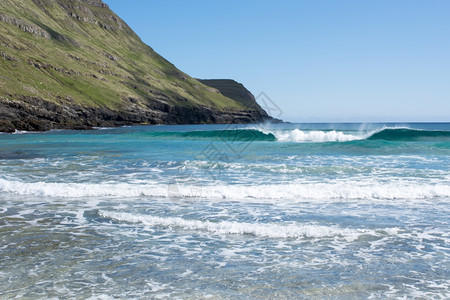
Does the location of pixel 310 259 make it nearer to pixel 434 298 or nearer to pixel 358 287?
pixel 358 287

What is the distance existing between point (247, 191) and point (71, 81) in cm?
12445

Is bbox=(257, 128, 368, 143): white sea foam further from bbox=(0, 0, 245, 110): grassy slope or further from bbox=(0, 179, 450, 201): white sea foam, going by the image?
bbox=(0, 0, 245, 110): grassy slope

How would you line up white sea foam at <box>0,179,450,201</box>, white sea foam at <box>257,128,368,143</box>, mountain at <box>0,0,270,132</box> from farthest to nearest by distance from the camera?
1. mountain at <box>0,0,270,132</box>
2. white sea foam at <box>257,128,368,143</box>
3. white sea foam at <box>0,179,450,201</box>

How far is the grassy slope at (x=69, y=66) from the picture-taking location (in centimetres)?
10346

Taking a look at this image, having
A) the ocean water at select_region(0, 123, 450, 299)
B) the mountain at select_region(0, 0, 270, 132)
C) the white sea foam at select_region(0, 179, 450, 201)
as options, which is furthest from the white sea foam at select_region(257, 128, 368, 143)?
the mountain at select_region(0, 0, 270, 132)

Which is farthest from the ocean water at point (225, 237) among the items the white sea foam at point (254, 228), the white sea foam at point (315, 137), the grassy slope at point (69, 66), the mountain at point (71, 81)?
the grassy slope at point (69, 66)

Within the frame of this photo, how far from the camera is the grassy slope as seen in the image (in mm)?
103456

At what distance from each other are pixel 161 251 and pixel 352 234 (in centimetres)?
404

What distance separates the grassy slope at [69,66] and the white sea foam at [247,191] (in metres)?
77.0

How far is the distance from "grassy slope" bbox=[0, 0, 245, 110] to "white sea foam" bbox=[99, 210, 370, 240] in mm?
Answer: 82666

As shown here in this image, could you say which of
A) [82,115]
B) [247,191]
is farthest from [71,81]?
[247,191]

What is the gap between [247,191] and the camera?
43.9 ft

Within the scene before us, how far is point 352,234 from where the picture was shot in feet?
27.7

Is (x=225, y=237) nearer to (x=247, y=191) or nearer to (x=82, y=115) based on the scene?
(x=247, y=191)
